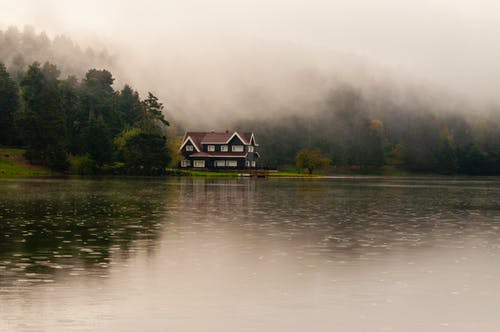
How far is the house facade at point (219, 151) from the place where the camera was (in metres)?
181

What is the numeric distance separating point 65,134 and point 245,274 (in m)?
128

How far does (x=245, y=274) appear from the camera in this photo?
20.9 meters

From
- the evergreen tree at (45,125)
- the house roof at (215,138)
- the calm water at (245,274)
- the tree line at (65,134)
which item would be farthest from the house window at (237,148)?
the calm water at (245,274)

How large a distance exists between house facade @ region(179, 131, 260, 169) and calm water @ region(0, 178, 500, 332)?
461ft

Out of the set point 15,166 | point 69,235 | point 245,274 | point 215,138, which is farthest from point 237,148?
point 245,274

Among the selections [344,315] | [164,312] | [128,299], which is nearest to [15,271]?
[128,299]

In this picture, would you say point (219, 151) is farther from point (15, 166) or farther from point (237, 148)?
point (15, 166)

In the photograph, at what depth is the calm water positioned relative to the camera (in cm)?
1517

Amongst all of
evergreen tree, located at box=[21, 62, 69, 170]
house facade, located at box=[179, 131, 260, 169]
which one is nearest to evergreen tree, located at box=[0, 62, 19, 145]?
evergreen tree, located at box=[21, 62, 69, 170]

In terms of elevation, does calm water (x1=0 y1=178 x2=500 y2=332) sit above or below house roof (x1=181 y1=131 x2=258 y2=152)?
below

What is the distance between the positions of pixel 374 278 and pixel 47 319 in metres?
9.85

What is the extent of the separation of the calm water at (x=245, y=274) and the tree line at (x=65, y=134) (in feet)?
335

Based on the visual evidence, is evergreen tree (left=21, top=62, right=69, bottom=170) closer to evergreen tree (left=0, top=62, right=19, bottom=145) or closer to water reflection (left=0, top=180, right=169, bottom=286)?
evergreen tree (left=0, top=62, right=19, bottom=145)

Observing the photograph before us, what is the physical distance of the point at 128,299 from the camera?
17.0 meters
